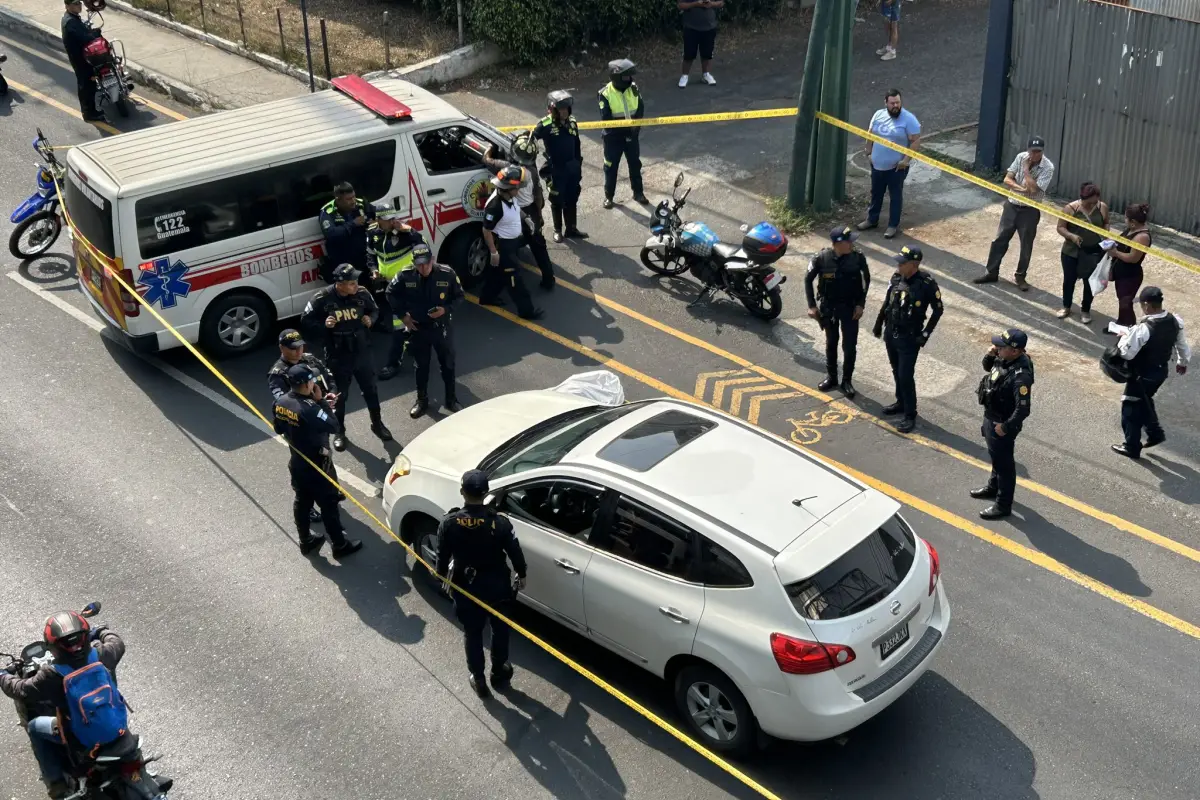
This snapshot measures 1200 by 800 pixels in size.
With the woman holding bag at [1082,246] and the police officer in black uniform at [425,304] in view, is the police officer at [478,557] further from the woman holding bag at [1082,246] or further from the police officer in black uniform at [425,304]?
the woman holding bag at [1082,246]

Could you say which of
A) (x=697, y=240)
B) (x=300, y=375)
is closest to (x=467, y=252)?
(x=697, y=240)

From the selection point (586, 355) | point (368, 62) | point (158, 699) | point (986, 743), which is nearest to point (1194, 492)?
point (986, 743)

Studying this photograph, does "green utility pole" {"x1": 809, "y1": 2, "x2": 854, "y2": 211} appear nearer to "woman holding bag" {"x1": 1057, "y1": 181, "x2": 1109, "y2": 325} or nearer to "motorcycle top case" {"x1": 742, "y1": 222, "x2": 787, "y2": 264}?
"motorcycle top case" {"x1": 742, "y1": 222, "x2": 787, "y2": 264}

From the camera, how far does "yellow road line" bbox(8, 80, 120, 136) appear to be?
1714 centimetres

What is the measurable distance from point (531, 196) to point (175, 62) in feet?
28.6

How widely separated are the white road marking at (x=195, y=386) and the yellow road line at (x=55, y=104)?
420cm

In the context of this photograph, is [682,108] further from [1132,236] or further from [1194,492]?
[1194,492]

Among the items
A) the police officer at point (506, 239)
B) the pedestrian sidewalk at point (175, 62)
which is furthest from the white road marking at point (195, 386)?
the pedestrian sidewalk at point (175, 62)

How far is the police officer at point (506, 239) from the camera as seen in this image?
1262 centimetres

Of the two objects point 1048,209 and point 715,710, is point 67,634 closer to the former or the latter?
point 715,710

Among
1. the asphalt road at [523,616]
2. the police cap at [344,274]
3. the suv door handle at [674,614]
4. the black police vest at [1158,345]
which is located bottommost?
the asphalt road at [523,616]

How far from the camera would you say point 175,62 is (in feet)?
62.6

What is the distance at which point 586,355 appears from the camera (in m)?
12.3

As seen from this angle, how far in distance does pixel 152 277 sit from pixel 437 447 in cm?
399
